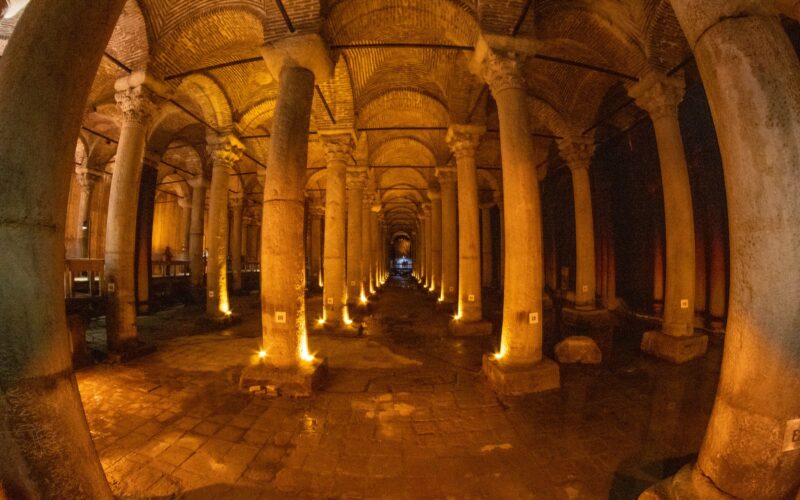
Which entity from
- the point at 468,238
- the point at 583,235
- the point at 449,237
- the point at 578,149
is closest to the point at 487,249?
the point at 449,237

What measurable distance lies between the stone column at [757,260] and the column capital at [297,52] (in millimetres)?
4685

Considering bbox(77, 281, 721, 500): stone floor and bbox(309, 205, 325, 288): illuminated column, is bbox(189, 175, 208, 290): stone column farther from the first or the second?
bbox(77, 281, 721, 500): stone floor

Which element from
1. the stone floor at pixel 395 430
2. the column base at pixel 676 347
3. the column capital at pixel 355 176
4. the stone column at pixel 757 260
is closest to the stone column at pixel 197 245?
the column capital at pixel 355 176

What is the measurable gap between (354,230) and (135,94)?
6.35m

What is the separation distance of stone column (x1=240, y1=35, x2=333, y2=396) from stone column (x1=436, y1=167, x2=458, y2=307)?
7.44 meters

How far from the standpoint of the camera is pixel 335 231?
319 inches

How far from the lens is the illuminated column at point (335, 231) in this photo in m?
8.03

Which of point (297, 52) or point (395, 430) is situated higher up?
point (297, 52)

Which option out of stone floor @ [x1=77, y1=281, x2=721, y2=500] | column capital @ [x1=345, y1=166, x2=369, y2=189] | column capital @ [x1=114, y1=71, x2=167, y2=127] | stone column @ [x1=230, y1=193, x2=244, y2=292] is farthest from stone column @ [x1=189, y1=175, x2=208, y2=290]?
stone floor @ [x1=77, y1=281, x2=721, y2=500]

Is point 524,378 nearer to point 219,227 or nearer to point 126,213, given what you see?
point 126,213

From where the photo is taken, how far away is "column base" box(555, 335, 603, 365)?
559 centimetres

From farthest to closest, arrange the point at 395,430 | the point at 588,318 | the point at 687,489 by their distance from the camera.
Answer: the point at 588,318
the point at 395,430
the point at 687,489

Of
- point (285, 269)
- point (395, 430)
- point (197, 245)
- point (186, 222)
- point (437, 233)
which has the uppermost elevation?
point (186, 222)

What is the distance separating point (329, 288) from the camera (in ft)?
26.7
